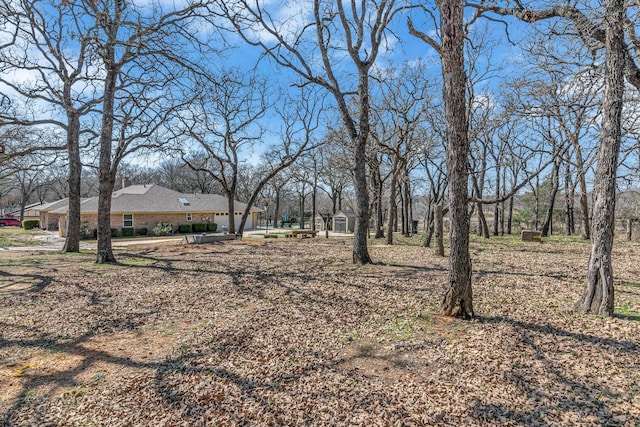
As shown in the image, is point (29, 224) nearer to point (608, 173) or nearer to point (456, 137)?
point (456, 137)

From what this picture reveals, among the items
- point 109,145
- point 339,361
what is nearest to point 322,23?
point 109,145

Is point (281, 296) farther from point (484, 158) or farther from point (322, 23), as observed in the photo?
point (484, 158)

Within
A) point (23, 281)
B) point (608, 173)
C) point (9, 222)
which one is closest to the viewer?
point (608, 173)

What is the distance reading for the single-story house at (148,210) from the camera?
2481 cm

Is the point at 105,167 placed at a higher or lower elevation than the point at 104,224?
higher

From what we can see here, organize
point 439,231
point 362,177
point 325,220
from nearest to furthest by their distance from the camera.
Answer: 1. point 362,177
2. point 439,231
3. point 325,220

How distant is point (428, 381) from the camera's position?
10.4 feet

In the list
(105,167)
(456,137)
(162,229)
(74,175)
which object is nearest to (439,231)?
(456,137)

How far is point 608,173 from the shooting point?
4.54 m

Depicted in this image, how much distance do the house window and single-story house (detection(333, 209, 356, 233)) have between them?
1630cm

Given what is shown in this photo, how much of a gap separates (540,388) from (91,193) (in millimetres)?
60982

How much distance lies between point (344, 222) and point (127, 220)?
17.2m

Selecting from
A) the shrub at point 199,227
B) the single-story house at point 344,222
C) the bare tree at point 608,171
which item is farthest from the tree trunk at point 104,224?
the single-story house at point 344,222

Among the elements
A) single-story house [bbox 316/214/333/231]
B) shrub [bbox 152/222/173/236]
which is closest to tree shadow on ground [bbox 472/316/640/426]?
single-story house [bbox 316/214/333/231]
